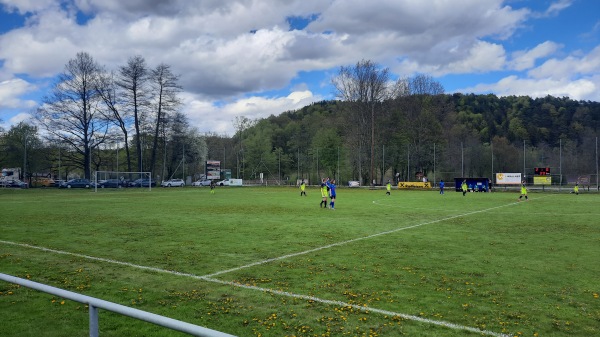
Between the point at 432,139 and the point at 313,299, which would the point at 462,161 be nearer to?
the point at 432,139

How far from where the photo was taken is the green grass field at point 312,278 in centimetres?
595

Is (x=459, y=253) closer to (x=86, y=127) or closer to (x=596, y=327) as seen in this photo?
(x=596, y=327)

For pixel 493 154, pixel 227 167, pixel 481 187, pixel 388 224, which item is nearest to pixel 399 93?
pixel 493 154

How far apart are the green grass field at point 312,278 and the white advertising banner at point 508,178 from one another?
4536 cm

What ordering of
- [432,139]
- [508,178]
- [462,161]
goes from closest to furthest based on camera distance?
[508,178] → [462,161] → [432,139]

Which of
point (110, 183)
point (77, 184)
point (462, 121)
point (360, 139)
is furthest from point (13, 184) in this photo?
point (462, 121)

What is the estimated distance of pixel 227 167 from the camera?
99312mm

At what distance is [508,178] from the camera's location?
58.4 metres

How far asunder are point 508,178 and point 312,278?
189 ft

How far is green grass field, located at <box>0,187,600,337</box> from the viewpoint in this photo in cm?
595

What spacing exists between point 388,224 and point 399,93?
6392cm

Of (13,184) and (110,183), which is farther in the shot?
(110,183)

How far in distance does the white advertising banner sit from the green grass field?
45.4 meters

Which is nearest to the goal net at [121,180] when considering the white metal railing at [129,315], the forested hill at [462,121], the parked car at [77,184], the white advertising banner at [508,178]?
the parked car at [77,184]
